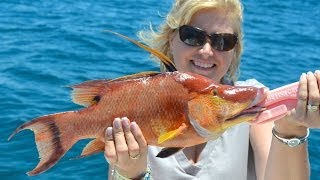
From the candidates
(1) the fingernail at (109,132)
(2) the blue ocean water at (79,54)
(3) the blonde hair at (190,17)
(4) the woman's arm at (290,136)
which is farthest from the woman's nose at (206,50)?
(2) the blue ocean water at (79,54)

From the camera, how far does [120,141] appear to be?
291 cm

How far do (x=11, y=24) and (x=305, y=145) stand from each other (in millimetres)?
10183

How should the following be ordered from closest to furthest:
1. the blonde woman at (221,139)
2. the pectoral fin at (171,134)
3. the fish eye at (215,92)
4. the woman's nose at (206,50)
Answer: the pectoral fin at (171,134), the fish eye at (215,92), the blonde woman at (221,139), the woman's nose at (206,50)

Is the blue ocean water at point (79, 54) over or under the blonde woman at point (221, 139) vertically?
under

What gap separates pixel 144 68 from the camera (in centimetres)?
1023

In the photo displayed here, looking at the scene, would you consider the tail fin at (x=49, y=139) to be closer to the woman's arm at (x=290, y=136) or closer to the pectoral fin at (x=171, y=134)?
the pectoral fin at (x=171, y=134)

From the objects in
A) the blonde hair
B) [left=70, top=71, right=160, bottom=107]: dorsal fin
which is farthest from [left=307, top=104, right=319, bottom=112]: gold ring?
the blonde hair

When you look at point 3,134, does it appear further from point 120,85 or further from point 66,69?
point 120,85

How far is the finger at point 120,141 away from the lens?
2.79 metres

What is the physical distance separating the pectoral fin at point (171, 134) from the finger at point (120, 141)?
212mm

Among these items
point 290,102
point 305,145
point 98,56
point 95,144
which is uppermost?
point 290,102

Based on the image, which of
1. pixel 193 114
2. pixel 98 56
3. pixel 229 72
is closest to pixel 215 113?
pixel 193 114

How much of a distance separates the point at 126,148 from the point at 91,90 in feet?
1.09

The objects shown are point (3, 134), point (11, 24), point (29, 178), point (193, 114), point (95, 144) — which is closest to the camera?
point (193, 114)
